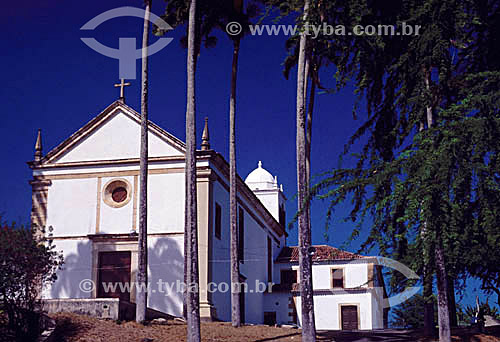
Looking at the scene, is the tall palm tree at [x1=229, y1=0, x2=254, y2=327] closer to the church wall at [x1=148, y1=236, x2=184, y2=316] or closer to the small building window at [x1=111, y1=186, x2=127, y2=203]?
the church wall at [x1=148, y1=236, x2=184, y2=316]

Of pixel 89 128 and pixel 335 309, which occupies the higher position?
pixel 89 128

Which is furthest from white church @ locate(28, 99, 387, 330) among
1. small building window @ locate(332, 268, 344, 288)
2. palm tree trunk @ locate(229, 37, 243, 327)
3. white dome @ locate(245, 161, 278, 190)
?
white dome @ locate(245, 161, 278, 190)

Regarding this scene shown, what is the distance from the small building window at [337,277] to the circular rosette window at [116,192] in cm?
1753

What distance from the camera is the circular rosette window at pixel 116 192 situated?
29359mm

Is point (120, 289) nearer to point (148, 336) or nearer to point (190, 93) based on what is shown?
point (148, 336)

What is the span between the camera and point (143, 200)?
23375 millimetres

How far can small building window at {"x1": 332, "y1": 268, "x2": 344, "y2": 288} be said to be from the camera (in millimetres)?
41750

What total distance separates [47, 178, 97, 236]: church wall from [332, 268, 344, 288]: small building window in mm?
18116

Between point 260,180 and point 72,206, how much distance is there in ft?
73.5

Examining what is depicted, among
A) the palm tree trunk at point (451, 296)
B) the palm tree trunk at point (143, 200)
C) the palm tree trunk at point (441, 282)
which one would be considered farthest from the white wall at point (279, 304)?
the palm tree trunk at point (441, 282)

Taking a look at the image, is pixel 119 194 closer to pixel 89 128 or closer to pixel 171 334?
pixel 89 128

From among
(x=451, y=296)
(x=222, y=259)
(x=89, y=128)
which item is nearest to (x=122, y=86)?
(x=89, y=128)

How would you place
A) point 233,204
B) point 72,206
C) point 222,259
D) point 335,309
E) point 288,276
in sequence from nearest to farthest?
point 233,204, point 72,206, point 222,259, point 335,309, point 288,276

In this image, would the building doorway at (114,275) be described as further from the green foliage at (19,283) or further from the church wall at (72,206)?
the green foliage at (19,283)
